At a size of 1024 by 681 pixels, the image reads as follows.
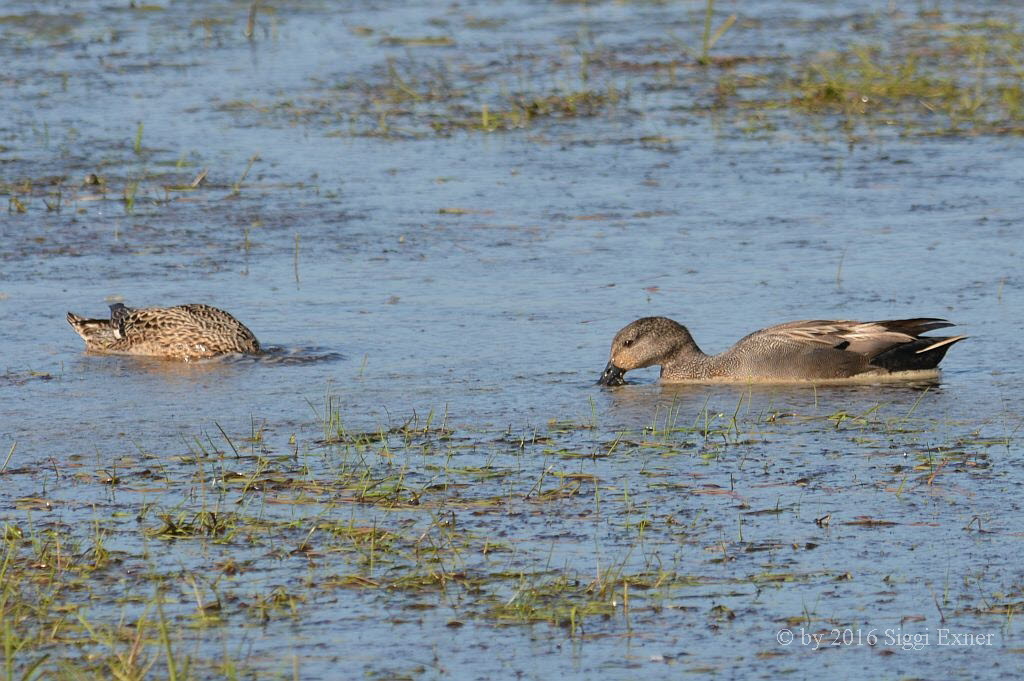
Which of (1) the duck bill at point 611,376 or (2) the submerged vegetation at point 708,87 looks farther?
(2) the submerged vegetation at point 708,87

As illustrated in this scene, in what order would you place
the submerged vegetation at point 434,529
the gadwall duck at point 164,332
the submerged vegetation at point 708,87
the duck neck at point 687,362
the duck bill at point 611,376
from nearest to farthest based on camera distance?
the submerged vegetation at point 434,529, the duck bill at point 611,376, the duck neck at point 687,362, the gadwall duck at point 164,332, the submerged vegetation at point 708,87

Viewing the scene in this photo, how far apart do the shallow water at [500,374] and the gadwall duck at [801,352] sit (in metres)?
0.11

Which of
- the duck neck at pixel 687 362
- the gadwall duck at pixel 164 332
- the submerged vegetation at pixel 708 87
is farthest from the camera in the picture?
the submerged vegetation at pixel 708 87

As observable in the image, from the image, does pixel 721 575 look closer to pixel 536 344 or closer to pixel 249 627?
pixel 249 627

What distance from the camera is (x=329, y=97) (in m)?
14.9

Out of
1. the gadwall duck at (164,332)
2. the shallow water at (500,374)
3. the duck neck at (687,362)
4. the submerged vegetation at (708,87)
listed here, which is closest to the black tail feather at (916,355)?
the shallow water at (500,374)

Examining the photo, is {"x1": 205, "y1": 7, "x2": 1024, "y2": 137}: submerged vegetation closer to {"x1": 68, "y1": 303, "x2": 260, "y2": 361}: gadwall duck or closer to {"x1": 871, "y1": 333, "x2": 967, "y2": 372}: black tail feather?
{"x1": 68, "y1": 303, "x2": 260, "y2": 361}: gadwall duck

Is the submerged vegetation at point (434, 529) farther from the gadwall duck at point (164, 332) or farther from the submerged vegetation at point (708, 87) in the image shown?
the submerged vegetation at point (708, 87)

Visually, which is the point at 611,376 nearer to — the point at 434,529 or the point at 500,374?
the point at 500,374

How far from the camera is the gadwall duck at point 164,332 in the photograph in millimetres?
8898

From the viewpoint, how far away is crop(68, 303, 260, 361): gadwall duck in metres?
8.90

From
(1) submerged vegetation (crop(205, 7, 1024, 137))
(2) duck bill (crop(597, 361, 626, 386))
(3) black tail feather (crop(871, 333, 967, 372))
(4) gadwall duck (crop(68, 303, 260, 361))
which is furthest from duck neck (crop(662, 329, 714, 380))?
(1) submerged vegetation (crop(205, 7, 1024, 137))

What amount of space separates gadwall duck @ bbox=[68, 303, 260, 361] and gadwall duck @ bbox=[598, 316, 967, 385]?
1.69m

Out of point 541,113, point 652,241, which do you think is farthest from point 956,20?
point 652,241
